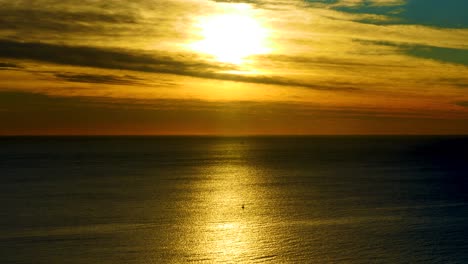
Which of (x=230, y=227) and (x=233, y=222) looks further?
(x=233, y=222)

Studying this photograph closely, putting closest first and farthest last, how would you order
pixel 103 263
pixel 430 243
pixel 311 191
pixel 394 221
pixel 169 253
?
1. pixel 103 263
2. pixel 169 253
3. pixel 430 243
4. pixel 394 221
5. pixel 311 191

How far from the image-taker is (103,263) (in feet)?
90.3

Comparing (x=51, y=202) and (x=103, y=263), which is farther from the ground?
(x=103, y=263)

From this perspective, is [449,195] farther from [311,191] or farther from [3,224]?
[3,224]

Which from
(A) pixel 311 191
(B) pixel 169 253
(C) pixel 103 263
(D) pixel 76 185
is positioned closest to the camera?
(C) pixel 103 263

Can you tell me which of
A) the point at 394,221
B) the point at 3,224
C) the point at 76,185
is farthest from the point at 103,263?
the point at 76,185

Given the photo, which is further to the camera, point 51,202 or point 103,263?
point 51,202

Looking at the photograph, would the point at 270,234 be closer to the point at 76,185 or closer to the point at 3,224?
the point at 3,224

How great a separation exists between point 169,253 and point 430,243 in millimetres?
16018

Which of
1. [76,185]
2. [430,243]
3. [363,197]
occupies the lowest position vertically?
[76,185]

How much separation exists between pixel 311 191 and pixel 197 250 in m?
31.1

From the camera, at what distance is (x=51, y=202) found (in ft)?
162

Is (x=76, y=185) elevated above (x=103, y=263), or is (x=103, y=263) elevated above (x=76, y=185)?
(x=103, y=263)

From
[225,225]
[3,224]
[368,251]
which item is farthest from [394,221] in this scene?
[3,224]
